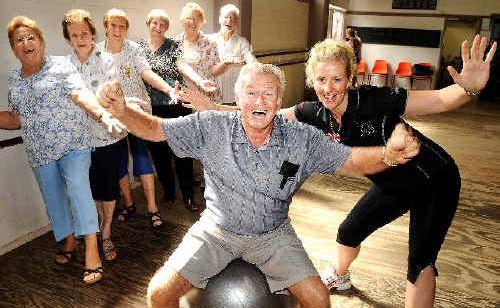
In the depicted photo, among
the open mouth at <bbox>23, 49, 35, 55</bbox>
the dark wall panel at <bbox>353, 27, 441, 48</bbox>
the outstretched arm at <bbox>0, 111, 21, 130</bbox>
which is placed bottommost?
the outstretched arm at <bbox>0, 111, 21, 130</bbox>

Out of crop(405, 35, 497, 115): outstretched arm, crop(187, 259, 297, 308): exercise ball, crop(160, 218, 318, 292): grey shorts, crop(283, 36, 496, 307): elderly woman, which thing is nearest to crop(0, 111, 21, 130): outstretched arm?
crop(160, 218, 318, 292): grey shorts

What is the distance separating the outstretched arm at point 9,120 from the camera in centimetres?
264

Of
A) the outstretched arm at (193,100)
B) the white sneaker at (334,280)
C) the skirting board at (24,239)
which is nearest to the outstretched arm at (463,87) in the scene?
the outstretched arm at (193,100)

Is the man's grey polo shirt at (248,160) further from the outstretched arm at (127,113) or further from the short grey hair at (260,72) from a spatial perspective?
A: the short grey hair at (260,72)

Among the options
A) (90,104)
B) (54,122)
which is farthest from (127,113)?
Answer: (54,122)

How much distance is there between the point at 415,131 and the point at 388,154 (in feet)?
1.52

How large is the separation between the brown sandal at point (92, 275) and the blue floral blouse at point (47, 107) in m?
0.83

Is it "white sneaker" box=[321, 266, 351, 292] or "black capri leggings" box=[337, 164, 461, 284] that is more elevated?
"black capri leggings" box=[337, 164, 461, 284]

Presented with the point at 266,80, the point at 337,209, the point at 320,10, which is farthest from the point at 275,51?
the point at 266,80

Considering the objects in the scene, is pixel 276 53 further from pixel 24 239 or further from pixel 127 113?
pixel 127 113

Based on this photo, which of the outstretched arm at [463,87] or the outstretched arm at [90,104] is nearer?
the outstretched arm at [463,87]

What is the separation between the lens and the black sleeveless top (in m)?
1.97

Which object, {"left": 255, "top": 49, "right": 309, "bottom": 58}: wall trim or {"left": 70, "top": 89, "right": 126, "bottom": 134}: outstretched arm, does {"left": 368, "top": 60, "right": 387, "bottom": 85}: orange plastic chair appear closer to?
{"left": 255, "top": 49, "right": 309, "bottom": 58}: wall trim

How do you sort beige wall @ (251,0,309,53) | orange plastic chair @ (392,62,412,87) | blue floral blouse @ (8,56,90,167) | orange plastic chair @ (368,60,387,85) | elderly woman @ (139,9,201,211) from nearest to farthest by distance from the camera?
blue floral blouse @ (8,56,90,167) → elderly woman @ (139,9,201,211) → beige wall @ (251,0,309,53) → orange plastic chair @ (392,62,412,87) → orange plastic chair @ (368,60,387,85)
